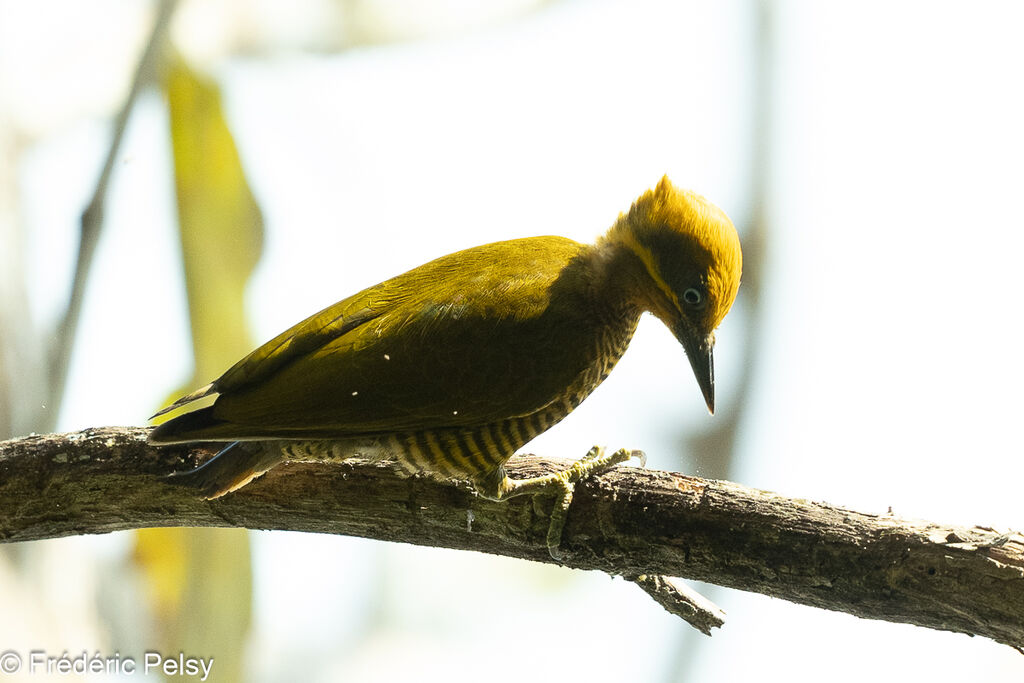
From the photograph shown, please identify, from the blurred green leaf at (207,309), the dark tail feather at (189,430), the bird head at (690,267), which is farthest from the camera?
the blurred green leaf at (207,309)

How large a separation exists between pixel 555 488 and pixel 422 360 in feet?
1.67

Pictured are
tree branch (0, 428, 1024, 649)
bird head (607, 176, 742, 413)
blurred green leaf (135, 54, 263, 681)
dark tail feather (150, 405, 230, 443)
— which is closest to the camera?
tree branch (0, 428, 1024, 649)

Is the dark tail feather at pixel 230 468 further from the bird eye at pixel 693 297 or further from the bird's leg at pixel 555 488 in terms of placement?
the bird eye at pixel 693 297

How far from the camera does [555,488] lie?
238 centimetres

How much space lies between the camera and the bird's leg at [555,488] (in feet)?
7.61

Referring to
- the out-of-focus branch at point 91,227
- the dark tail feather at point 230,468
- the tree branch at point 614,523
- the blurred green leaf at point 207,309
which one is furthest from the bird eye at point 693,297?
the out-of-focus branch at point 91,227

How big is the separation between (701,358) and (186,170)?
9.31 feet

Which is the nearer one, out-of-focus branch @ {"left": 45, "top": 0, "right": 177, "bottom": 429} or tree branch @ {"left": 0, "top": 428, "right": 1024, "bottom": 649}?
tree branch @ {"left": 0, "top": 428, "right": 1024, "bottom": 649}

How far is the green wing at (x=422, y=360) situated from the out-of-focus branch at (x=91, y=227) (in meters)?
2.08

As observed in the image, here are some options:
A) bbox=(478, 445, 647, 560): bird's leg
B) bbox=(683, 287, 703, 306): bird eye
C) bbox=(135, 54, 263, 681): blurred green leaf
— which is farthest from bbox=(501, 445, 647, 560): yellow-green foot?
bbox=(135, 54, 263, 681): blurred green leaf

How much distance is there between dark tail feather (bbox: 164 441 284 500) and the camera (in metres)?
2.30

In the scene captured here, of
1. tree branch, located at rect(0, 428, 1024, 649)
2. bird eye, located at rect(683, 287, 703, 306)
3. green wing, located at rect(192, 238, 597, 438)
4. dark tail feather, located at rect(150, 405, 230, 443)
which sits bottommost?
tree branch, located at rect(0, 428, 1024, 649)

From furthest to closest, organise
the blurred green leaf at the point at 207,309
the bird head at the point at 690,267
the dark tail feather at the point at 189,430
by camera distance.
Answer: the blurred green leaf at the point at 207,309 < the bird head at the point at 690,267 < the dark tail feather at the point at 189,430

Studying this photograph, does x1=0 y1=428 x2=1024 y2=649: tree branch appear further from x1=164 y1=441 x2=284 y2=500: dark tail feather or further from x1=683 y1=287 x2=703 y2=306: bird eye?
x1=683 y1=287 x2=703 y2=306: bird eye
